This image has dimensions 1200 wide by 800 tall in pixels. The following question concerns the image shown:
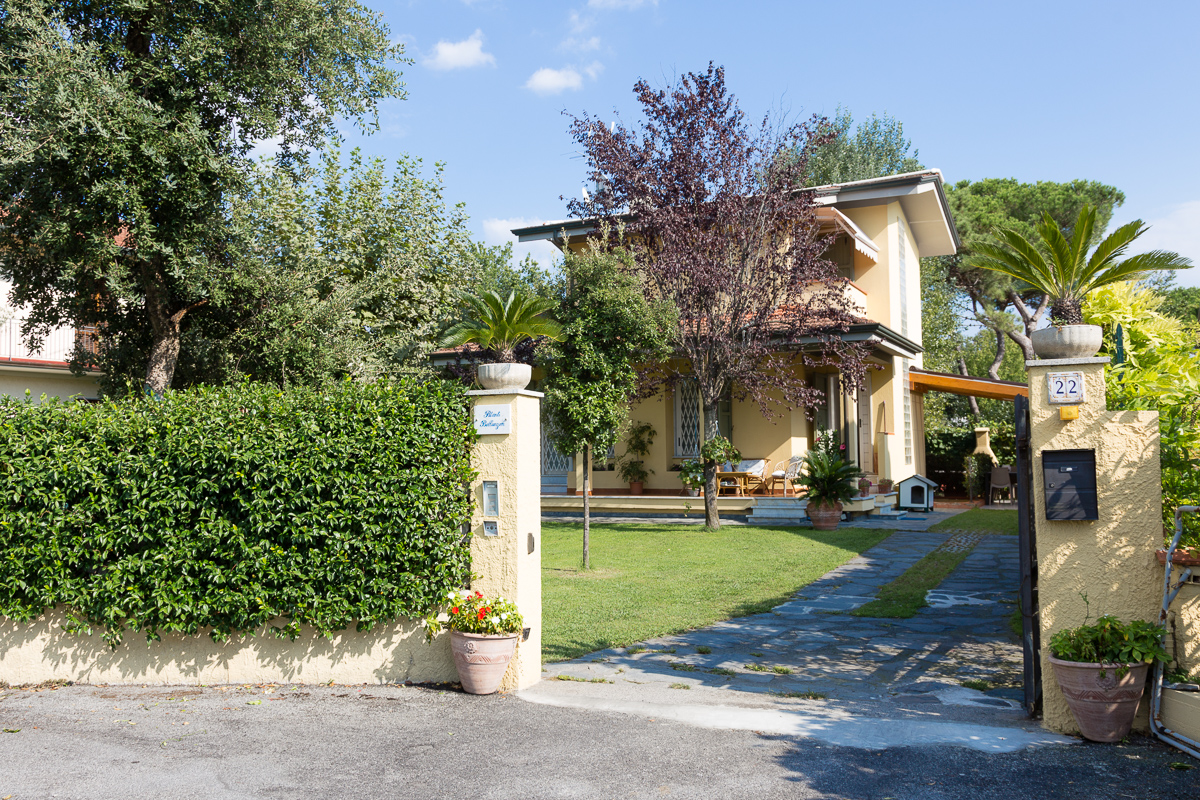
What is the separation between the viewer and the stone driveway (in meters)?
5.36

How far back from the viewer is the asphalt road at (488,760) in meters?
4.00

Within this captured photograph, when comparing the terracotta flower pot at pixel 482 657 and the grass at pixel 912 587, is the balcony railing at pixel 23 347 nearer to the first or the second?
the terracotta flower pot at pixel 482 657

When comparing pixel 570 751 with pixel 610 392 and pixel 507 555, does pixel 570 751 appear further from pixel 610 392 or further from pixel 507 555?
pixel 610 392

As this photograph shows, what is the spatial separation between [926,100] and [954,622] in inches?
405

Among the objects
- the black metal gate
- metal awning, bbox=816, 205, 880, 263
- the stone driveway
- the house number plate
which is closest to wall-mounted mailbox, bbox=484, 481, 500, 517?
the stone driveway

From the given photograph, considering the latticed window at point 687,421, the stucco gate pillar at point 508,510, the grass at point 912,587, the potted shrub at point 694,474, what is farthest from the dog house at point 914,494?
the stucco gate pillar at point 508,510

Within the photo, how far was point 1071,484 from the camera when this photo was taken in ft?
15.7

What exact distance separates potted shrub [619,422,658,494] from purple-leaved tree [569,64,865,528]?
3.56 meters

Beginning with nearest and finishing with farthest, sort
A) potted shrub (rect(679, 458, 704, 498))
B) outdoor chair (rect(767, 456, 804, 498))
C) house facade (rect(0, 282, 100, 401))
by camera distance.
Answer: potted shrub (rect(679, 458, 704, 498)) → outdoor chair (rect(767, 456, 804, 498)) → house facade (rect(0, 282, 100, 401))

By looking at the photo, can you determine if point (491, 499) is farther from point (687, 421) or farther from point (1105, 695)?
point (687, 421)

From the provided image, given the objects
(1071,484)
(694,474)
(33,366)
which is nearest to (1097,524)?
(1071,484)

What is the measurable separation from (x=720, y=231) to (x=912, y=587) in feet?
25.4

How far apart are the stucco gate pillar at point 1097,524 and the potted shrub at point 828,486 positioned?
404 inches

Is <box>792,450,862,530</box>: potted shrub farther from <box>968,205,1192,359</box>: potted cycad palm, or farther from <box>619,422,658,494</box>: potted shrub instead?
<box>968,205,1192,359</box>: potted cycad palm
